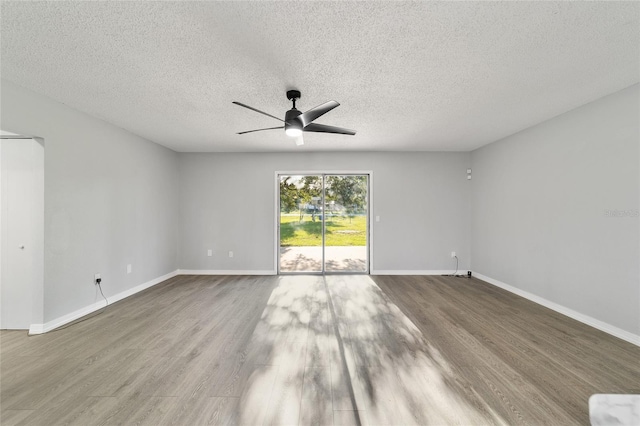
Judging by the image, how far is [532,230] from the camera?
3770 mm

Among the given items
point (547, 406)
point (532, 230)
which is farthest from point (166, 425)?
point (532, 230)

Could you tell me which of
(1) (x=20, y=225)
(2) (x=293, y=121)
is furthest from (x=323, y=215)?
(1) (x=20, y=225)

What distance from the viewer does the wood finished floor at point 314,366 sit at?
1.64m

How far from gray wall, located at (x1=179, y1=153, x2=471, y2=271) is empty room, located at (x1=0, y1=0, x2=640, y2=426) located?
1.06ft

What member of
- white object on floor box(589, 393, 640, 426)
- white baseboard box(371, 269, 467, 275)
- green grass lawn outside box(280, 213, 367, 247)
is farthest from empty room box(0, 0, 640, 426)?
green grass lawn outside box(280, 213, 367, 247)

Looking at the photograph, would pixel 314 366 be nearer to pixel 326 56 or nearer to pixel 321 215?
pixel 326 56

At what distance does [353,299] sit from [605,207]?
10.2 feet

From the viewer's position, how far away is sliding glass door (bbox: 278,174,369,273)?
210 inches

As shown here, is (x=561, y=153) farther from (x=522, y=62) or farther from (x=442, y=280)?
(x=442, y=280)

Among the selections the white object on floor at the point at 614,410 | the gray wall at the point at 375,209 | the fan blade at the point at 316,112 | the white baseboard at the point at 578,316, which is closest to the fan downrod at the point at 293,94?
the fan blade at the point at 316,112

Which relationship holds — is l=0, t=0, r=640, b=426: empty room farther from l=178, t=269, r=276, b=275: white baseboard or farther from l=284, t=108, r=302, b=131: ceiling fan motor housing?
l=178, t=269, r=276, b=275: white baseboard

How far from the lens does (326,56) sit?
6.77 ft

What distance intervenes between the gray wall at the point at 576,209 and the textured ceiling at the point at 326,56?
0.39 meters

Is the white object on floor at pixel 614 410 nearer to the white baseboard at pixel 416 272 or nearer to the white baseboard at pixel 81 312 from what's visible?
the white baseboard at pixel 416 272
